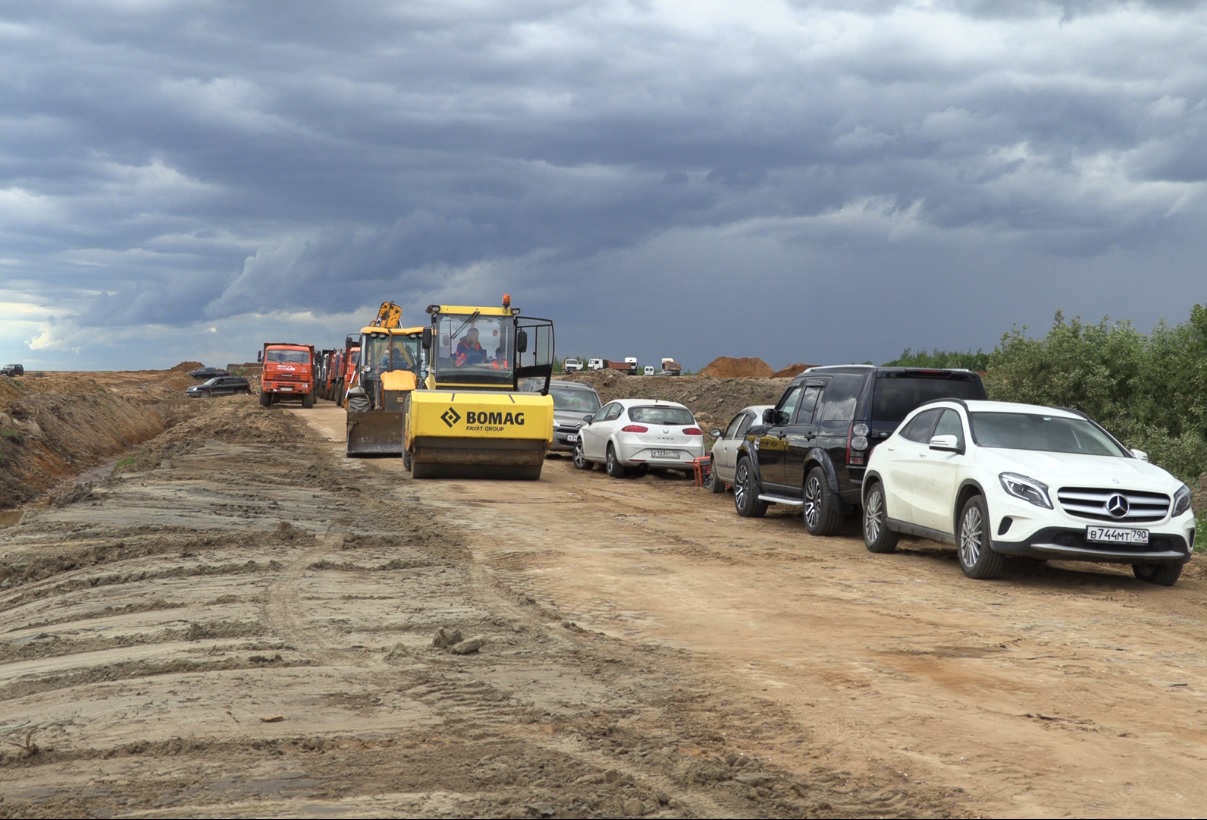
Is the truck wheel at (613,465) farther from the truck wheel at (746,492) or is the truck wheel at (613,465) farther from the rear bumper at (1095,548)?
the rear bumper at (1095,548)

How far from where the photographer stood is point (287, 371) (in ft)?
175

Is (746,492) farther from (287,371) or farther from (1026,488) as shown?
(287,371)

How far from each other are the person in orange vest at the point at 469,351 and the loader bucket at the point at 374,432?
5129mm

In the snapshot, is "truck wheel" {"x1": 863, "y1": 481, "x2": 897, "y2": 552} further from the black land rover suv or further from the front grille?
the front grille

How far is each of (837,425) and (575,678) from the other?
8714mm

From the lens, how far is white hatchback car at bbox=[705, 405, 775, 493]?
20.3m

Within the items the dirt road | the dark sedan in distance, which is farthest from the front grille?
the dark sedan in distance

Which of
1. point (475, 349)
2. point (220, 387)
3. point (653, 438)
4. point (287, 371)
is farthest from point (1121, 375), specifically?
point (220, 387)

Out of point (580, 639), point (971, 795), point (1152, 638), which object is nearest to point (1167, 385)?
point (1152, 638)

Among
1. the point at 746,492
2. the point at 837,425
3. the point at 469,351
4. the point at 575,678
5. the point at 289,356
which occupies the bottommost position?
the point at 575,678

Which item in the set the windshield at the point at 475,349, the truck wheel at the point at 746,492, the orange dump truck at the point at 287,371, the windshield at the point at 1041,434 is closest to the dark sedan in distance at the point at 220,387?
the orange dump truck at the point at 287,371

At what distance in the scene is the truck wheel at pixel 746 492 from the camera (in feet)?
58.2

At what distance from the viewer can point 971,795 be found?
538 centimetres

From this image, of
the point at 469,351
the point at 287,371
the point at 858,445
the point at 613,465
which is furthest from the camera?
the point at 287,371
